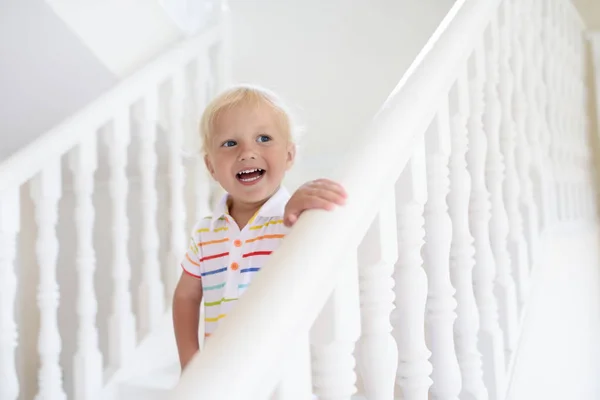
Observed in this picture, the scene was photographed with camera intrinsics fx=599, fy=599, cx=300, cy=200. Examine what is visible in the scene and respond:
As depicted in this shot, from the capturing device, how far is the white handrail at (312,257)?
0.49 metres

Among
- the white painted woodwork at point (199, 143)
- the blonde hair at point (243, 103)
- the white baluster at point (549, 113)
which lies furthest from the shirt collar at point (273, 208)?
the white painted woodwork at point (199, 143)

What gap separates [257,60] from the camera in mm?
2607

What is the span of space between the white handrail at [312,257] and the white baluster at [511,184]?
1.31 ft

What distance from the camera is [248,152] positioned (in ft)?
3.83

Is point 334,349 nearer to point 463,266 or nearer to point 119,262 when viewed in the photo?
point 463,266

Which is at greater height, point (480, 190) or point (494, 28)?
point (494, 28)

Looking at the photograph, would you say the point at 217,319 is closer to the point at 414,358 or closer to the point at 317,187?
the point at 414,358

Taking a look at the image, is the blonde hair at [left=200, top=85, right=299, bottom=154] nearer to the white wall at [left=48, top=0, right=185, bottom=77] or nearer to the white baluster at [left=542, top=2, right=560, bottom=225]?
the white baluster at [left=542, top=2, right=560, bottom=225]

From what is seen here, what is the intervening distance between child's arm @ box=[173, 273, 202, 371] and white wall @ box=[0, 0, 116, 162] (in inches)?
39.9

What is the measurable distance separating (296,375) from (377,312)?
0.22m

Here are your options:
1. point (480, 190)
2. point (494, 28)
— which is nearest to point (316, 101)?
point (494, 28)

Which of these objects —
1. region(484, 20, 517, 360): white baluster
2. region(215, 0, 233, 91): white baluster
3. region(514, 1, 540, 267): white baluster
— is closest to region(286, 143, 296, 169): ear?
region(484, 20, 517, 360): white baluster

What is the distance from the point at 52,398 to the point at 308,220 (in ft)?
4.15

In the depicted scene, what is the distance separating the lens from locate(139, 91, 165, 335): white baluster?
1.91m
